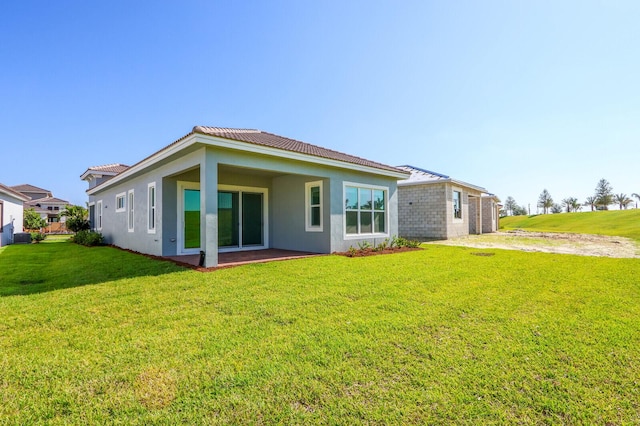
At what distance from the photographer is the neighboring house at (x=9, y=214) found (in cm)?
1567

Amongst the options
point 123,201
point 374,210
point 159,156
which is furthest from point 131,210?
point 374,210

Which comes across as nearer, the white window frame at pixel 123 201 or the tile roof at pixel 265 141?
the tile roof at pixel 265 141

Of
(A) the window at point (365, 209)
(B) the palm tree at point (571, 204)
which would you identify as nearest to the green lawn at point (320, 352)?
(A) the window at point (365, 209)

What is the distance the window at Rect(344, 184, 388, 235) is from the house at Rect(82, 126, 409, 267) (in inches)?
1.5

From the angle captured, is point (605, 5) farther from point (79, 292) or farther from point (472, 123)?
point (79, 292)

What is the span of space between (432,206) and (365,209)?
7170 millimetres

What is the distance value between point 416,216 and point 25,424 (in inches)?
685

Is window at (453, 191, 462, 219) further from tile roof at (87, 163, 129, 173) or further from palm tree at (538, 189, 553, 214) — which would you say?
palm tree at (538, 189, 553, 214)

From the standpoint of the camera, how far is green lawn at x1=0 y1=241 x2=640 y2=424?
2125mm

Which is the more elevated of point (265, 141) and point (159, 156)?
point (265, 141)

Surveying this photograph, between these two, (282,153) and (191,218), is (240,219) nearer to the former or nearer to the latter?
(191,218)

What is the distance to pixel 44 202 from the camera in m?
42.4

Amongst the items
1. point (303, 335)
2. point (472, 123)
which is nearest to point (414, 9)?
point (472, 123)

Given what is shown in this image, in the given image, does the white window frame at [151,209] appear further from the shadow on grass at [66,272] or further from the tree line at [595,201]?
the tree line at [595,201]
